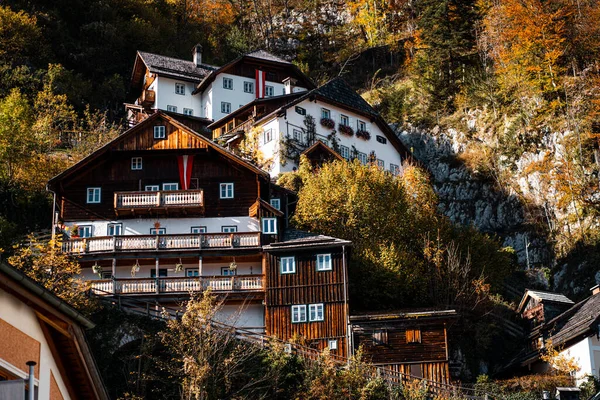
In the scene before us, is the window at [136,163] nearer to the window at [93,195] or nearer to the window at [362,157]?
the window at [93,195]

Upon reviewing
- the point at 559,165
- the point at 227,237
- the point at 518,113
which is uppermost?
the point at 518,113

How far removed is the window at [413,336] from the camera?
42.4 metres

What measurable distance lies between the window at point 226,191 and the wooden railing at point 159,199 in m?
1.69

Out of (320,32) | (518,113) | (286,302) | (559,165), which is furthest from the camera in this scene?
(320,32)

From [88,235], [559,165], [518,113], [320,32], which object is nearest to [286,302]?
[88,235]

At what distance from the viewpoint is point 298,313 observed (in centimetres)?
4438

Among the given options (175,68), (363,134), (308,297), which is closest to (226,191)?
(308,297)

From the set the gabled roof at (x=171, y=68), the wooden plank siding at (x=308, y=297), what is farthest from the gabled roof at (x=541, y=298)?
the gabled roof at (x=171, y=68)

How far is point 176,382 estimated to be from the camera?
123 feet

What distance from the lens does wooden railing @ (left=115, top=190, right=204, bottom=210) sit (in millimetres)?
48688

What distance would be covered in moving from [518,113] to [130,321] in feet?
130

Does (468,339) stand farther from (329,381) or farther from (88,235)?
(88,235)

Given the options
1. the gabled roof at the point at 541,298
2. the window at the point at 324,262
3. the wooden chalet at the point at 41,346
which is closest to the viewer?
the wooden chalet at the point at 41,346

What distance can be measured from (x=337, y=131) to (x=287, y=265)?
23031 mm
